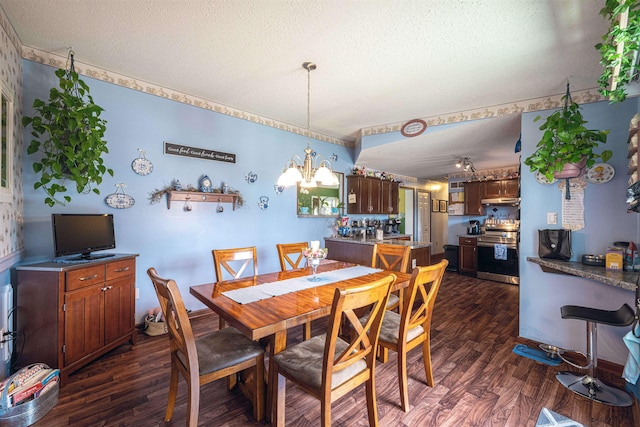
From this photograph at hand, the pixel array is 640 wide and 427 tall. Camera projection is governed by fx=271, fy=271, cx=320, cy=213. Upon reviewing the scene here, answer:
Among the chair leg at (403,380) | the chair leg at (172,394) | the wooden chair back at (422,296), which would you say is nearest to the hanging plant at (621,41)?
the wooden chair back at (422,296)

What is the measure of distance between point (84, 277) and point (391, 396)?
2495mm

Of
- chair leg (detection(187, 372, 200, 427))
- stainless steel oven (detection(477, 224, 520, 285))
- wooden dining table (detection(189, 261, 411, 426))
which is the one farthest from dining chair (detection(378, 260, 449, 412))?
stainless steel oven (detection(477, 224, 520, 285))

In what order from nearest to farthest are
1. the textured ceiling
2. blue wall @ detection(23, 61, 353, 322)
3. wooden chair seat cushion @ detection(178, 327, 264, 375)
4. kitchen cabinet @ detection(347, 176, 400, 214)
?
1. wooden chair seat cushion @ detection(178, 327, 264, 375)
2. the textured ceiling
3. blue wall @ detection(23, 61, 353, 322)
4. kitchen cabinet @ detection(347, 176, 400, 214)

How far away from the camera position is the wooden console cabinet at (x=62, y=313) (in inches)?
77.2

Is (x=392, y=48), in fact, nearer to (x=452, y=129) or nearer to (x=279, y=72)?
A: (x=279, y=72)

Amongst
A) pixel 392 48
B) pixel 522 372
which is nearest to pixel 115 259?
pixel 392 48

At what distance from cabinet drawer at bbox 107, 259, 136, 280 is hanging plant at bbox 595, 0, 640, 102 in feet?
11.8

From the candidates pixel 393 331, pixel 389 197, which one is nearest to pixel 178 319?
pixel 393 331

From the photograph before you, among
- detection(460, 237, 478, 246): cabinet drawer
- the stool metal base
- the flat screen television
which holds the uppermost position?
the flat screen television

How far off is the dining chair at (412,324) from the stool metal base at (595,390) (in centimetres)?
109

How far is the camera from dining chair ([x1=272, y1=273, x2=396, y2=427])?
1.30m

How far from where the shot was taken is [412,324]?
1.91m

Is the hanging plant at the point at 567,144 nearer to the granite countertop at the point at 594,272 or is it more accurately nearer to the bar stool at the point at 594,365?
the granite countertop at the point at 594,272

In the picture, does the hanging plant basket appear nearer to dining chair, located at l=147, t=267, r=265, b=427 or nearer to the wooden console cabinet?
dining chair, located at l=147, t=267, r=265, b=427
